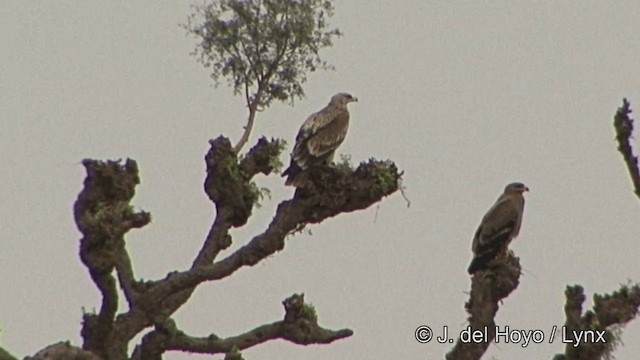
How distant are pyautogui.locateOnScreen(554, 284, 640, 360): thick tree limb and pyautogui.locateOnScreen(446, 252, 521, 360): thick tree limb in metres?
1.18

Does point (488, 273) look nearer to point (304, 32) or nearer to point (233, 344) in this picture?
point (233, 344)

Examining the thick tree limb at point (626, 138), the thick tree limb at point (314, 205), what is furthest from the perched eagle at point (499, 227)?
the thick tree limb at point (626, 138)

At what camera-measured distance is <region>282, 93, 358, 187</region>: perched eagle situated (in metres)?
21.3

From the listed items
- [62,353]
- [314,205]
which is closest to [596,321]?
[314,205]

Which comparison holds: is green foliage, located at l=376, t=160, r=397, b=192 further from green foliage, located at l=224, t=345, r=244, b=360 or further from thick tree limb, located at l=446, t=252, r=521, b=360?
green foliage, located at l=224, t=345, r=244, b=360

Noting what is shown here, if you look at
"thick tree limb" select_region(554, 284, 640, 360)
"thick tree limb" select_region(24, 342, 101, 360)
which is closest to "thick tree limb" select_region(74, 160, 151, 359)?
"thick tree limb" select_region(24, 342, 101, 360)

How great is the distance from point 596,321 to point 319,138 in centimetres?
776

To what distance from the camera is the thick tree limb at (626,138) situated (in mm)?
9562

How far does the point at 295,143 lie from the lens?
22312 millimetres

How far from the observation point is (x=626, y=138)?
10203 mm

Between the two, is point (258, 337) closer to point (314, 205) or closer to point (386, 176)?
point (314, 205)

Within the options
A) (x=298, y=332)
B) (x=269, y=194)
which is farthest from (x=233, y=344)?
(x=269, y=194)

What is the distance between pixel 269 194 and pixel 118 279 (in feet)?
10.1

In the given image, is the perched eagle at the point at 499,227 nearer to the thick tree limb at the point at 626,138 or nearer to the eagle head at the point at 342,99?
the eagle head at the point at 342,99
